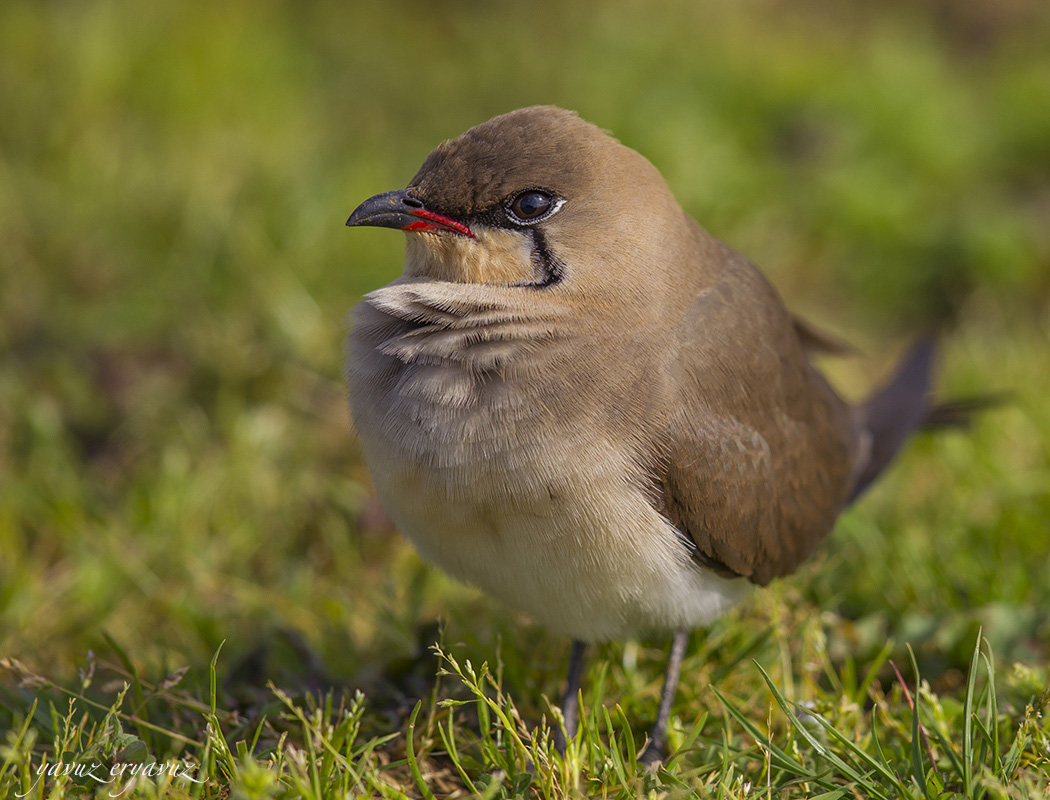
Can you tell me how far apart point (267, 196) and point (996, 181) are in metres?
4.67

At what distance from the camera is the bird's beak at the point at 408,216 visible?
303 cm

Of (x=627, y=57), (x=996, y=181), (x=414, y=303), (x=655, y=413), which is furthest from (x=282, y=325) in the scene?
(x=996, y=181)

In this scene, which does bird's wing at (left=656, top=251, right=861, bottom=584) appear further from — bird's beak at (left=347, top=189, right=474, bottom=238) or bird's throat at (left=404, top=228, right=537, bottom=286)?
bird's beak at (left=347, top=189, right=474, bottom=238)

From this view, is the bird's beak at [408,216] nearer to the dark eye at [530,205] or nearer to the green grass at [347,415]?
the dark eye at [530,205]

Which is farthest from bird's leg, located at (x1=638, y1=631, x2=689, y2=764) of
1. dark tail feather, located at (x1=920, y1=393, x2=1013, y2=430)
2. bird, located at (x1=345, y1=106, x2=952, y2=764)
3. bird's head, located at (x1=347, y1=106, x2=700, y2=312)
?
dark tail feather, located at (x1=920, y1=393, x2=1013, y2=430)

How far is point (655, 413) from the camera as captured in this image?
9.39 ft

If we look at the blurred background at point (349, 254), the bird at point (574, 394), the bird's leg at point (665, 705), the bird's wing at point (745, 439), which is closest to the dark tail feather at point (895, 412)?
the blurred background at point (349, 254)

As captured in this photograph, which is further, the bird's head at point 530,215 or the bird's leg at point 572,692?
the bird's leg at point 572,692

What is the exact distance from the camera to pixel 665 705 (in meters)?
3.23

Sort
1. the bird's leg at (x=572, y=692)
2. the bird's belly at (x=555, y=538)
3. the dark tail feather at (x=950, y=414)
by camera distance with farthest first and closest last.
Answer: the dark tail feather at (x=950, y=414) < the bird's leg at (x=572, y=692) < the bird's belly at (x=555, y=538)

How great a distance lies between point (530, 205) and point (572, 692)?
1.56 metres

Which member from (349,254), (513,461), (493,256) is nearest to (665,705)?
(513,461)

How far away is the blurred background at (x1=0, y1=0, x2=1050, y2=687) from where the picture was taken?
400cm

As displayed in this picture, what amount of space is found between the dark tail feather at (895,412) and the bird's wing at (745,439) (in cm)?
45
